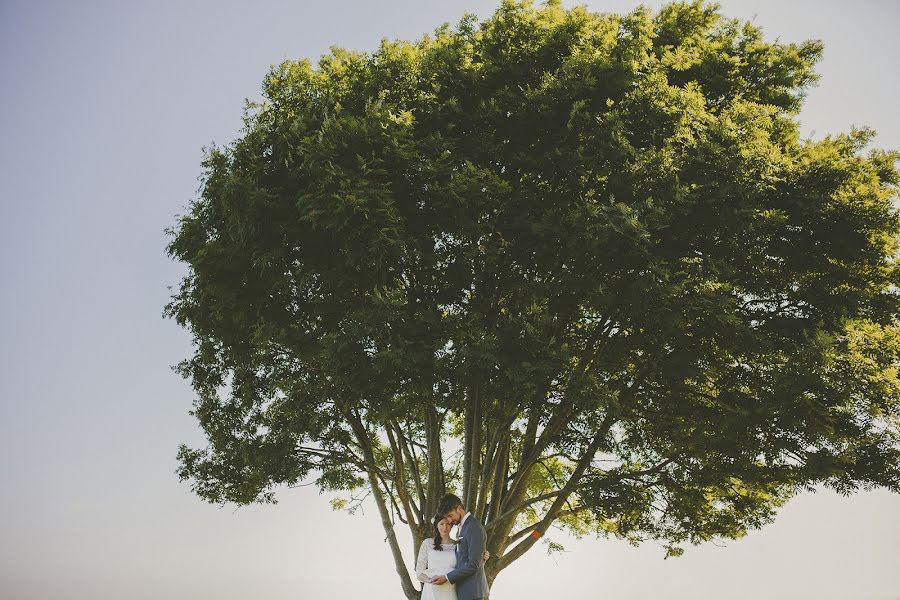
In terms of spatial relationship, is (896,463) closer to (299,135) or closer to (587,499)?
(587,499)

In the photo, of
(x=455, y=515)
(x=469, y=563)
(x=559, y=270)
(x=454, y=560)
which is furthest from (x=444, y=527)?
(x=559, y=270)

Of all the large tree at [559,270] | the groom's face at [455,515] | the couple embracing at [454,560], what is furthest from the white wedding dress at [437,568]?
the large tree at [559,270]

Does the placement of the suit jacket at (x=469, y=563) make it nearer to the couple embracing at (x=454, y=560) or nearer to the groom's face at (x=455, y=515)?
the couple embracing at (x=454, y=560)

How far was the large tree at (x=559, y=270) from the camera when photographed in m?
7.99

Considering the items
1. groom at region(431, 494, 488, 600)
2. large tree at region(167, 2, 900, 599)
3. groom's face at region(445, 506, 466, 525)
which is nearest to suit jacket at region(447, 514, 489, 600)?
groom at region(431, 494, 488, 600)

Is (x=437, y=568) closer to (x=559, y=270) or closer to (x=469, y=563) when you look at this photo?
(x=469, y=563)

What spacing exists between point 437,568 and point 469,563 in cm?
40

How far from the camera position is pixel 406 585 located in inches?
413

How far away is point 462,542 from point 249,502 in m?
5.22

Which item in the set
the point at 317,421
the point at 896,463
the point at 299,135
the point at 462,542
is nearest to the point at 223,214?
the point at 299,135

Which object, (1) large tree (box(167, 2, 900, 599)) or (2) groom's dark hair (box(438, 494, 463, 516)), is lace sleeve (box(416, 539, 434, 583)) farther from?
(1) large tree (box(167, 2, 900, 599))

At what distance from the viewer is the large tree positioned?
7988mm

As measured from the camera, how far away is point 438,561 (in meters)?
6.19

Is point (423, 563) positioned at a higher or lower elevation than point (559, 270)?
lower
